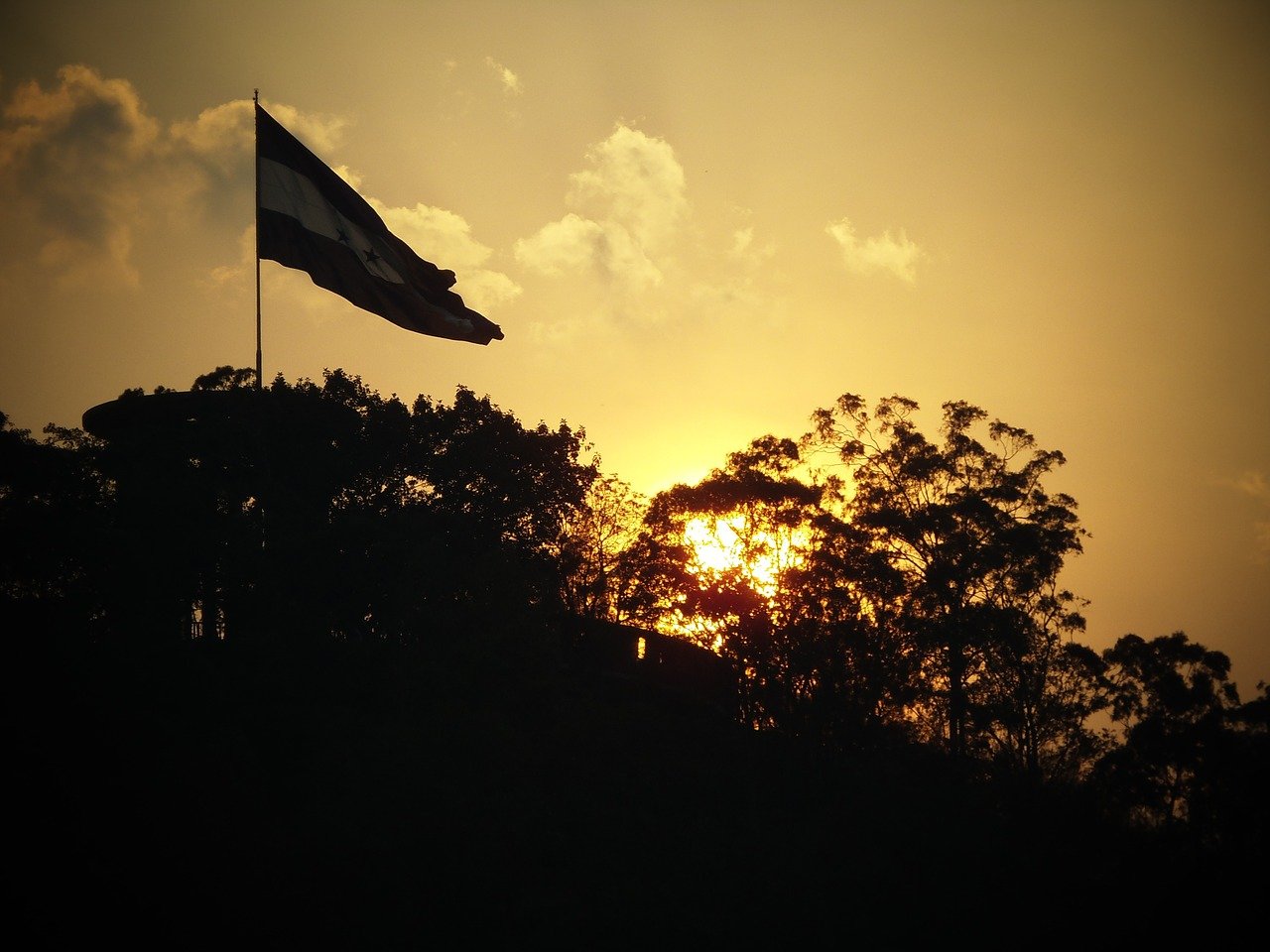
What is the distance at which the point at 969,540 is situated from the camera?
32.4 metres

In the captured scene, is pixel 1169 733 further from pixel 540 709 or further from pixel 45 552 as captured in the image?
pixel 45 552

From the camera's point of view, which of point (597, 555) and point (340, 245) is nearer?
point (340, 245)

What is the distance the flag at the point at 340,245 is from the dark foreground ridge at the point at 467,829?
7.49 meters

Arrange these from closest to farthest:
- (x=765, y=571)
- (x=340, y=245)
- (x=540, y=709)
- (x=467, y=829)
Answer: (x=467, y=829), (x=340, y=245), (x=540, y=709), (x=765, y=571)

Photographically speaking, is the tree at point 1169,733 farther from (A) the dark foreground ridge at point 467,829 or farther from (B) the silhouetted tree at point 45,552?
(B) the silhouetted tree at point 45,552

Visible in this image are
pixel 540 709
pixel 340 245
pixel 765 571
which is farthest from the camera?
pixel 765 571

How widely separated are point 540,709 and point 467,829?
7659 mm

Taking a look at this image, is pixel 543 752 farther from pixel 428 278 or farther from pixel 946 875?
pixel 428 278

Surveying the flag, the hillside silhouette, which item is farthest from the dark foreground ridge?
the flag

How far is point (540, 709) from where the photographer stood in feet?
83.4

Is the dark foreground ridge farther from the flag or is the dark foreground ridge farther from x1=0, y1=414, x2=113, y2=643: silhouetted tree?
the flag

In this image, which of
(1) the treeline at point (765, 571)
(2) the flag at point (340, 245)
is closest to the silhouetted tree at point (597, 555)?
(1) the treeline at point (765, 571)

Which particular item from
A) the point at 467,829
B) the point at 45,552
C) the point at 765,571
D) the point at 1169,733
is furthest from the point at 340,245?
the point at 1169,733

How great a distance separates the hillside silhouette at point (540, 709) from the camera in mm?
14922
